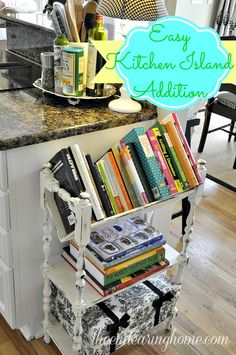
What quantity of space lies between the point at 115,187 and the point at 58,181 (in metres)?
0.19

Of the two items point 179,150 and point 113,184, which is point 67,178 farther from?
point 179,150

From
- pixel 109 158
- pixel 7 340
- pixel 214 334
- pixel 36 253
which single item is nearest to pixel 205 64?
pixel 109 158

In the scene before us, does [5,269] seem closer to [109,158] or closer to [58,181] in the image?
[58,181]

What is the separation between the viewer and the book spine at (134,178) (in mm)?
1269

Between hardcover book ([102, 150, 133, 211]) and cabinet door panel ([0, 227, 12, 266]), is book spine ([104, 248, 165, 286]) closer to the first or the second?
hardcover book ([102, 150, 133, 211])

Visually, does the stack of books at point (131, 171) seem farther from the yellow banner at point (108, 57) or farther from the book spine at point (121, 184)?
the yellow banner at point (108, 57)

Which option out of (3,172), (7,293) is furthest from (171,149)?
(7,293)

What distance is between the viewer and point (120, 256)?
1.35m

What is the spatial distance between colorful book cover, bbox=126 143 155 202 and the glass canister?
441 millimetres

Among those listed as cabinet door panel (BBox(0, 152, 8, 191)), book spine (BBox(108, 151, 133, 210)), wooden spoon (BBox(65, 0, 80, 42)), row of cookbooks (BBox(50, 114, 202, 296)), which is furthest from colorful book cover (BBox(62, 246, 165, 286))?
wooden spoon (BBox(65, 0, 80, 42))

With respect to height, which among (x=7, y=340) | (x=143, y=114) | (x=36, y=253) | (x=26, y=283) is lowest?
(x=7, y=340)

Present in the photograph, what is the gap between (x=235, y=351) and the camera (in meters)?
1.62

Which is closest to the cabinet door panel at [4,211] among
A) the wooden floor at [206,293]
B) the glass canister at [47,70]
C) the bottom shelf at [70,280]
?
the bottom shelf at [70,280]

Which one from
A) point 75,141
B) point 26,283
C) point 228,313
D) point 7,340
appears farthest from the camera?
point 228,313
